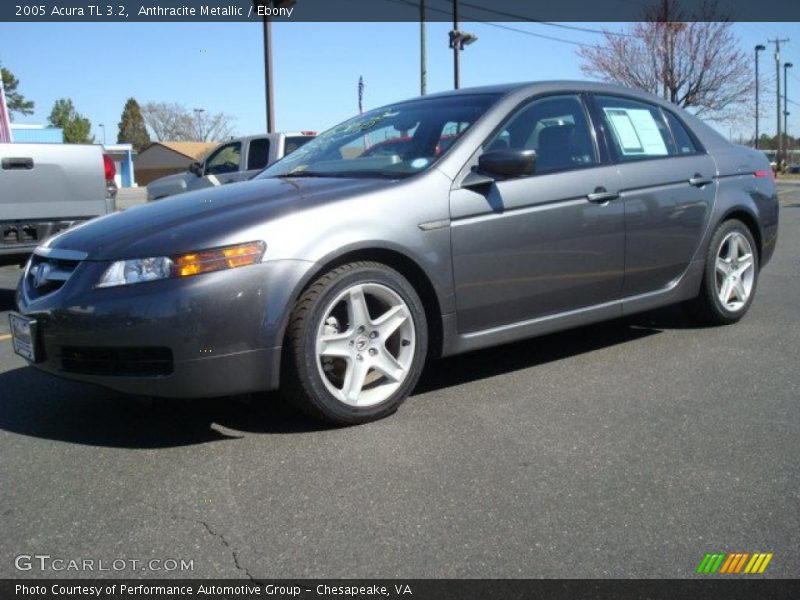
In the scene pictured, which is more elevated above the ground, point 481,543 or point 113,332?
point 113,332

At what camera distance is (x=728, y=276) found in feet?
18.3

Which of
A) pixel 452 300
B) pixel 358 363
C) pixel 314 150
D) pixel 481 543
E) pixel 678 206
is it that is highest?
pixel 314 150

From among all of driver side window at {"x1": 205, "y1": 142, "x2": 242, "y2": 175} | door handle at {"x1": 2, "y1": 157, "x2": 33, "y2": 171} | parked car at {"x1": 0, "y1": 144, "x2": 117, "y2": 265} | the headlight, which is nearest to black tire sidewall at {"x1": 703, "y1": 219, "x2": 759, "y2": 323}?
the headlight

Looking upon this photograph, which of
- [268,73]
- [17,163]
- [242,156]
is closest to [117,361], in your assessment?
[17,163]

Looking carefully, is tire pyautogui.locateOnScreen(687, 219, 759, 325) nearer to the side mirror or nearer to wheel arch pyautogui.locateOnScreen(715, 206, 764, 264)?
wheel arch pyautogui.locateOnScreen(715, 206, 764, 264)

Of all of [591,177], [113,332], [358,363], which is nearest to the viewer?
[113,332]

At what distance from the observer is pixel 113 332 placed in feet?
11.1

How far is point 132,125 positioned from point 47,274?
365 feet

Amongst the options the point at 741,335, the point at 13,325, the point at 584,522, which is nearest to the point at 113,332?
the point at 13,325

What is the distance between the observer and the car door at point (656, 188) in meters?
4.81

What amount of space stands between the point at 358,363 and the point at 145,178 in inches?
3314

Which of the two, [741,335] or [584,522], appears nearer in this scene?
[584,522]

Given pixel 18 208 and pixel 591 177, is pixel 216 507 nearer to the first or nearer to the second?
pixel 591 177

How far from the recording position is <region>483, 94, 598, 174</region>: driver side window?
4.47 metres
